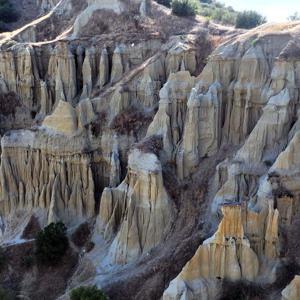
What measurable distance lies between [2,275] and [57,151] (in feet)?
26.8

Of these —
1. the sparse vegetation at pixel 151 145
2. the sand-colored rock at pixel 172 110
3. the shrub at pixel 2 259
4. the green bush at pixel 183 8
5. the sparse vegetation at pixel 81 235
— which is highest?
the green bush at pixel 183 8

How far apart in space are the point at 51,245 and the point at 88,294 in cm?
632

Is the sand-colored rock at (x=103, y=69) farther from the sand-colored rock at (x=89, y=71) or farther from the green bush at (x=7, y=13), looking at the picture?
the green bush at (x=7, y=13)

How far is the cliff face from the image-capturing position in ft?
77.7

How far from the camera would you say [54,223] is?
3139cm

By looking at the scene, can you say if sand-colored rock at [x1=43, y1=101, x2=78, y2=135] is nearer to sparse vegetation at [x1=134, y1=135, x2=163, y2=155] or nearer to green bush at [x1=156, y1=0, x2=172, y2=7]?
sparse vegetation at [x1=134, y1=135, x2=163, y2=155]

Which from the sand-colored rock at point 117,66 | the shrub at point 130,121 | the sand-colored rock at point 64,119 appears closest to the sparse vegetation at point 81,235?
the sand-colored rock at point 64,119

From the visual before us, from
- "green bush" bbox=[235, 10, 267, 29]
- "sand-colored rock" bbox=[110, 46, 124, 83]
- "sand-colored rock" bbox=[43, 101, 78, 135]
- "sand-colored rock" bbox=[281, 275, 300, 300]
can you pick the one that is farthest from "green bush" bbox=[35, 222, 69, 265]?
"green bush" bbox=[235, 10, 267, 29]

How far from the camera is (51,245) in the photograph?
1175 inches

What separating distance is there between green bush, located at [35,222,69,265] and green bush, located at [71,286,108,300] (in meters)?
5.36

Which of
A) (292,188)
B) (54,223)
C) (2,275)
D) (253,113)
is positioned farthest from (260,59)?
(2,275)

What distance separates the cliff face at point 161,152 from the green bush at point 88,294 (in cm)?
162

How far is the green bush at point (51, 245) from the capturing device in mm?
29828

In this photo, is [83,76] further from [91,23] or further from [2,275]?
[2,275]
